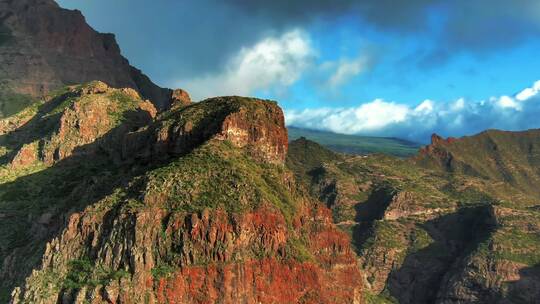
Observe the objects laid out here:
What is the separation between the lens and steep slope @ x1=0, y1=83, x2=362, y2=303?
481ft

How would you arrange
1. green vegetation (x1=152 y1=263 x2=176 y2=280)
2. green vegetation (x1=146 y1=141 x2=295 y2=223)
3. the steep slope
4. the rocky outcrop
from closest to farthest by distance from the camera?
green vegetation (x1=152 y1=263 x2=176 y2=280)
the steep slope
green vegetation (x1=146 y1=141 x2=295 y2=223)
the rocky outcrop

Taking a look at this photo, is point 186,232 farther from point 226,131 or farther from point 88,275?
point 226,131

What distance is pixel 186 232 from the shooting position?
497 ft

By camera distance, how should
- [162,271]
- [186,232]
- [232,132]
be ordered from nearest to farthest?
[162,271], [186,232], [232,132]

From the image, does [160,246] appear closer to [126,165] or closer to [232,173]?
[232,173]

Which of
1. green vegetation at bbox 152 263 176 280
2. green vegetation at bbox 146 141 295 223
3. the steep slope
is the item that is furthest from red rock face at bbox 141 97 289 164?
green vegetation at bbox 152 263 176 280

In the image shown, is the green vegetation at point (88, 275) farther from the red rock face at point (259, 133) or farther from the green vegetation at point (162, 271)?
the red rock face at point (259, 133)

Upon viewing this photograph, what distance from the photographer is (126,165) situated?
19500 cm

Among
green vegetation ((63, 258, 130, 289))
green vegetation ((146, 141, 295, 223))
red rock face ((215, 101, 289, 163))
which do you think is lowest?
green vegetation ((63, 258, 130, 289))

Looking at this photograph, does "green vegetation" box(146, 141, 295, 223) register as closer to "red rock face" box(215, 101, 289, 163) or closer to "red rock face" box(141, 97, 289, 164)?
"red rock face" box(215, 101, 289, 163)

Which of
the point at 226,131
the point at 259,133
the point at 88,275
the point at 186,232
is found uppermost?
the point at 226,131

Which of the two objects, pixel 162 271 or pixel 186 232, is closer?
pixel 162 271

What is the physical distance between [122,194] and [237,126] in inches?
1385

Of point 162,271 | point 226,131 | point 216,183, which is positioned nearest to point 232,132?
point 226,131
